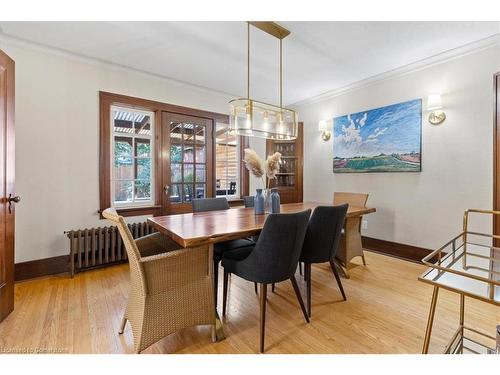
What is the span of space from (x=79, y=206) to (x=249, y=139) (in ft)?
9.35

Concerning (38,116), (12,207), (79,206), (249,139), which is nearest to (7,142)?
(12,207)

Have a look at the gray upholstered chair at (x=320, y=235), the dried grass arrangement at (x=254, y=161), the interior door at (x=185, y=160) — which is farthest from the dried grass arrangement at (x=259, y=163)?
the interior door at (x=185, y=160)

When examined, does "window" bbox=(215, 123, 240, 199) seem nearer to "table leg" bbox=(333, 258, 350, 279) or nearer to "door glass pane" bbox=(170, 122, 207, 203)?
"door glass pane" bbox=(170, 122, 207, 203)

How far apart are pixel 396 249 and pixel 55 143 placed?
4.45 m

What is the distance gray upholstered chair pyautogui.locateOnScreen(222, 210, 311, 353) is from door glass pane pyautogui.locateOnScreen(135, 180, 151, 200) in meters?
2.28

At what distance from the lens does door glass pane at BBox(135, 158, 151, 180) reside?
3.40 metres

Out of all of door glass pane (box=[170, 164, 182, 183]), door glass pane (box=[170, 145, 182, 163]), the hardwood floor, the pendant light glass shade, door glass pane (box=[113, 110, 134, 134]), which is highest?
door glass pane (box=[113, 110, 134, 134])

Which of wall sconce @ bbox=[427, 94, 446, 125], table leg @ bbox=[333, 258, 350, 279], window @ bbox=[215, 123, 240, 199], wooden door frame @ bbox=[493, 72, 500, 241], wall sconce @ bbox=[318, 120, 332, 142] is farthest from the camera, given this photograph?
window @ bbox=[215, 123, 240, 199]

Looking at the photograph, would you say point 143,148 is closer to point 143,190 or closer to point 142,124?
point 142,124

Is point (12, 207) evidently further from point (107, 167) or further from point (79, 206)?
point (107, 167)

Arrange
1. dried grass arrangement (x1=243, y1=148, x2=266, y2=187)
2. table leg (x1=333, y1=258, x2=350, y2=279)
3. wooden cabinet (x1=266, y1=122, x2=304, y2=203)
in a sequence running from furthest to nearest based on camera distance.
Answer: wooden cabinet (x1=266, y1=122, x2=304, y2=203), table leg (x1=333, y1=258, x2=350, y2=279), dried grass arrangement (x1=243, y1=148, x2=266, y2=187)

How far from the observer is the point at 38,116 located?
8.59ft

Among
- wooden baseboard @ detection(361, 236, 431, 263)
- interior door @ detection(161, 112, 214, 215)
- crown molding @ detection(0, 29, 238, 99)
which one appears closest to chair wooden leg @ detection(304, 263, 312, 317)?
wooden baseboard @ detection(361, 236, 431, 263)

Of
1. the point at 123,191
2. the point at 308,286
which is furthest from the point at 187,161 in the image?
the point at 308,286
